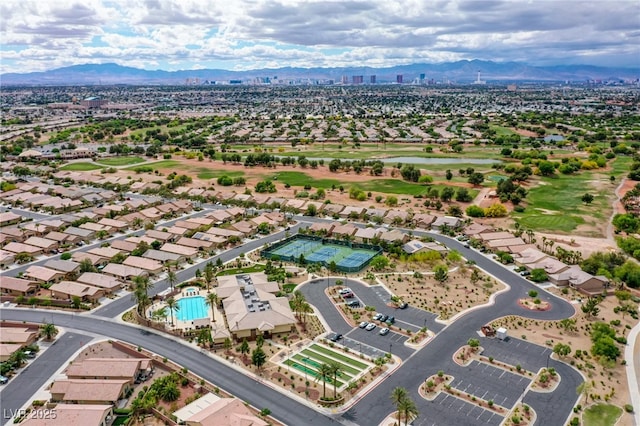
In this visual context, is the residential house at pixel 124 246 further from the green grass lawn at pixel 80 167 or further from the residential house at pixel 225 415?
the green grass lawn at pixel 80 167

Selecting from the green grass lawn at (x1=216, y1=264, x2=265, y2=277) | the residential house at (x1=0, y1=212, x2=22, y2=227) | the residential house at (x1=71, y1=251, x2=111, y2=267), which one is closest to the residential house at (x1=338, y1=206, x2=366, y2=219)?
the green grass lawn at (x1=216, y1=264, x2=265, y2=277)

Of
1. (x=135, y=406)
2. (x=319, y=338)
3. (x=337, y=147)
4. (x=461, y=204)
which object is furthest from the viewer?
(x=337, y=147)

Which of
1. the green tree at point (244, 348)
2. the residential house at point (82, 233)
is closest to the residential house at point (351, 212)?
the residential house at point (82, 233)

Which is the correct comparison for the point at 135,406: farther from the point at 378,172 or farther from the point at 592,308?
the point at 378,172

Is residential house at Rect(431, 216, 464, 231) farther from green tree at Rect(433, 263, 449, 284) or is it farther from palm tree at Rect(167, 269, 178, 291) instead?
palm tree at Rect(167, 269, 178, 291)

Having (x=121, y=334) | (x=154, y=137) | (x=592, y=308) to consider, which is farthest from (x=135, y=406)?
(x=154, y=137)

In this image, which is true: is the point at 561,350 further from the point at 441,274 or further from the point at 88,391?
the point at 88,391
